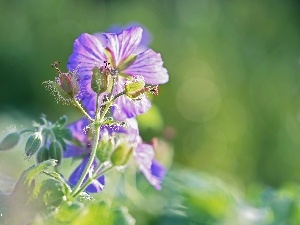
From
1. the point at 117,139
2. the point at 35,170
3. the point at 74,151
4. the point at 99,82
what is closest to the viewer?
the point at 35,170

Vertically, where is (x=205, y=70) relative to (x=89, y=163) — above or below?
above

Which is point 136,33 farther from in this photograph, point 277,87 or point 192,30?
point 192,30

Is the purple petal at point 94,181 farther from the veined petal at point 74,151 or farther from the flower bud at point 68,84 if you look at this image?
the flower bud at point 68,84

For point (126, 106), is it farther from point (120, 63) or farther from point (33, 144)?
point (33, 144)

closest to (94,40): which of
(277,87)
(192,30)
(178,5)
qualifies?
Result: (277,87)

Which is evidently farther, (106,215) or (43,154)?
(43,154)

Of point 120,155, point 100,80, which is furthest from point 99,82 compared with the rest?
point 120,155

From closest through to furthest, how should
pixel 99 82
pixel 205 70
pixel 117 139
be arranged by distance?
pixel 99 82, pixel 117 139, pixel 205 70
